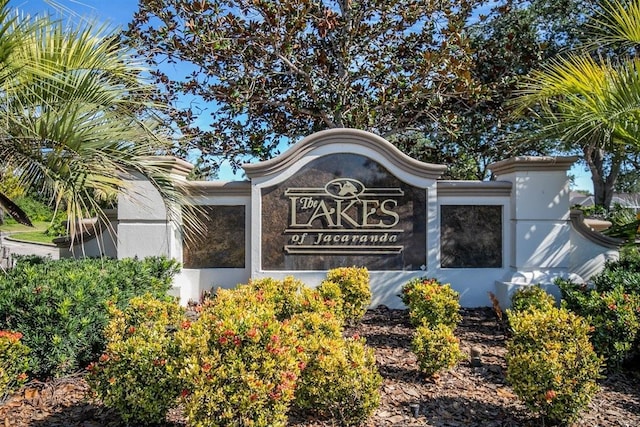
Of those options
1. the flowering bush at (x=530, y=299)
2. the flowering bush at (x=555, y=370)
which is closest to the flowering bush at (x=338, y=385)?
the flowering bush at (x=555, y=370)

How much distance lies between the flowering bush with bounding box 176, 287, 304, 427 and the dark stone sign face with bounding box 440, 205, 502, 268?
4.95 meters

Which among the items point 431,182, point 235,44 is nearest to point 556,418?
point 431,182

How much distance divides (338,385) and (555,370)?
5.21 feet

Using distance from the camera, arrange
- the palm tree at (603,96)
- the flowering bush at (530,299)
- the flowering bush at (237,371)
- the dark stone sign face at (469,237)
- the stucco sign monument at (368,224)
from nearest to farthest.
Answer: the flowering bush at (237,371)
the palm tree at (603,96)
the flowering bush at (530,299)
the stucco sign monument at (368,224)
the dark stone sign face at (469,237)

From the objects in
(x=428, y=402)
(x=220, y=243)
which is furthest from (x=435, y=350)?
(x=220, y=243)

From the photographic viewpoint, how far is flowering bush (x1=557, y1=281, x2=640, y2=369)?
4547 mm

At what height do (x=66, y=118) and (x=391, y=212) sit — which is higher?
(x=66, y=118)

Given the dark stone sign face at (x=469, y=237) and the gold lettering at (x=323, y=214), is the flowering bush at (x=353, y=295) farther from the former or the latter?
the dark stone sign face at (x=469, y=237)

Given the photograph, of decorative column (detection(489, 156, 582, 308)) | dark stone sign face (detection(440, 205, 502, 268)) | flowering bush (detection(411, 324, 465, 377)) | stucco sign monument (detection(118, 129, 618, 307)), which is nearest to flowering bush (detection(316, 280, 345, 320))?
flowering bush (detection(411, 324, 465, 377))

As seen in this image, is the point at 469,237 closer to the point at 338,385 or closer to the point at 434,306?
the point at 434,306

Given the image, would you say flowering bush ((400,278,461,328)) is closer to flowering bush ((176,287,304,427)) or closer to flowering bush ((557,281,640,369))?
flowering bush ((557,281,640,369))

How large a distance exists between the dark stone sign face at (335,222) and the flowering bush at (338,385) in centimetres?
396

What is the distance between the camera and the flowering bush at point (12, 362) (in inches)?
141

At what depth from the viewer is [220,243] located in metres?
7.66
